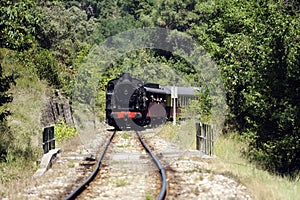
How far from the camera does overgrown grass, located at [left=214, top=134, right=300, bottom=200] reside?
9.44 metres

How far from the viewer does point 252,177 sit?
37.5ft

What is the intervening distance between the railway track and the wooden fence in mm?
1966

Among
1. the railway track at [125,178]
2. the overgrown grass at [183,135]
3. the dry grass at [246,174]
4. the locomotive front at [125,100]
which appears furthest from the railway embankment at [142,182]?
the locomotive front at [125,100]

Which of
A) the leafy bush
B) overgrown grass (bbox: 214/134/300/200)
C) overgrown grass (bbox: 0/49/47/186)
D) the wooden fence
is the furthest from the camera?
the leafy bush

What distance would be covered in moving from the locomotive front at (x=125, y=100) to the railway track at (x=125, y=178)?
953cm

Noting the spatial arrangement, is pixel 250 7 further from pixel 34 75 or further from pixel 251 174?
pixel 34 75

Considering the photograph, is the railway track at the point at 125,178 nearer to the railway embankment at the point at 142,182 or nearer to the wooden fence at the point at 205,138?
the railway embankment at the point at 142,182

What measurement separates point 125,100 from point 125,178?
50.8ft

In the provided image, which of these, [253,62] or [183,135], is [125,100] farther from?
[253,62]

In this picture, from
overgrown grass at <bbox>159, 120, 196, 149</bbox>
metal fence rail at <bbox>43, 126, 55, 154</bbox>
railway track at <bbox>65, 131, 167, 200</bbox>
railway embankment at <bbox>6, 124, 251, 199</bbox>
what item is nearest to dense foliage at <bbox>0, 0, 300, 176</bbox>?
overgrown grass at <bbox>159, 120, 196, 149</bbox>

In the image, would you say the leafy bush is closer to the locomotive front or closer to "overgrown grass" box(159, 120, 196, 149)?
"overgrown grass" box(159, 120, 196, 149)

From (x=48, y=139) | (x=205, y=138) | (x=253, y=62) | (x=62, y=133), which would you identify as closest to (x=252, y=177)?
(x=253, y=62)

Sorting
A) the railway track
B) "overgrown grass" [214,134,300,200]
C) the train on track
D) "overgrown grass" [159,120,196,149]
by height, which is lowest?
the railway track

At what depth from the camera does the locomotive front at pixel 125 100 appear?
27219 mm
